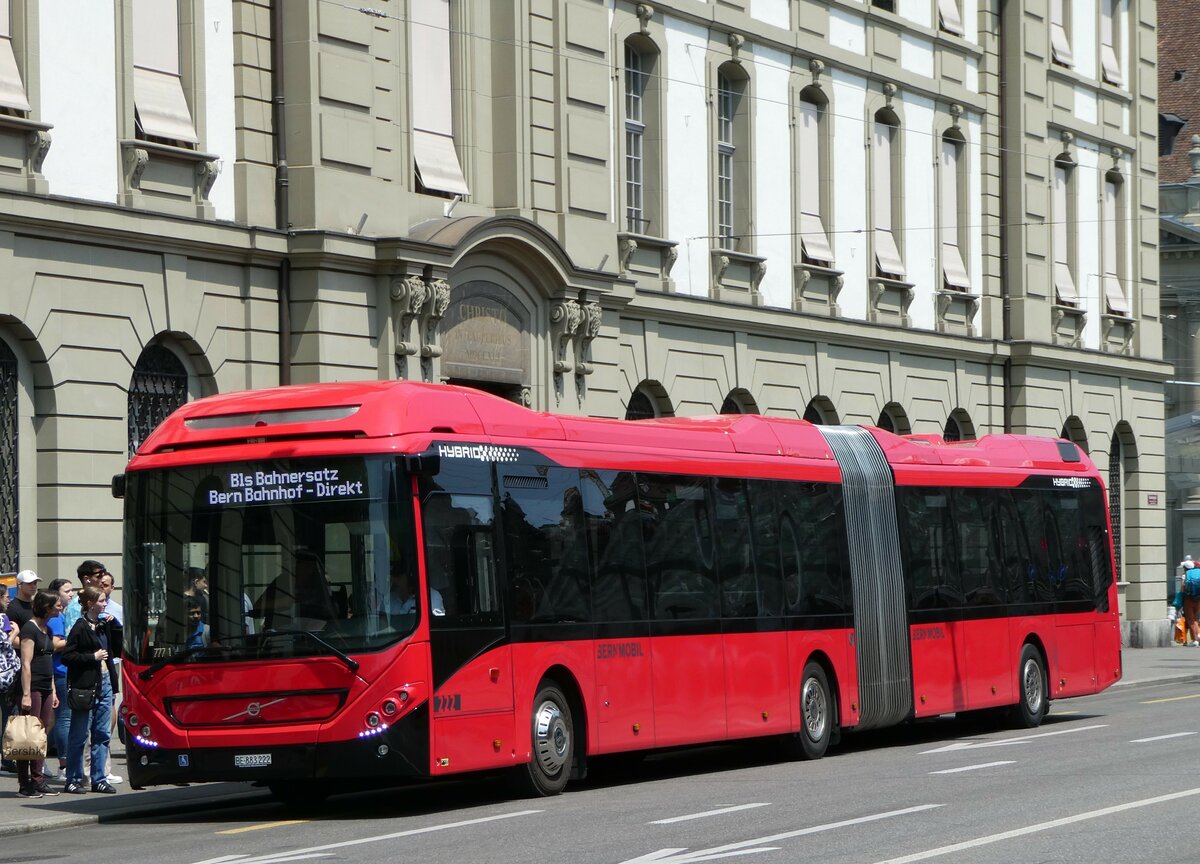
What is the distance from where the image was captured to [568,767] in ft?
53.5

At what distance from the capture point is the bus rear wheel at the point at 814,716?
19812 mm

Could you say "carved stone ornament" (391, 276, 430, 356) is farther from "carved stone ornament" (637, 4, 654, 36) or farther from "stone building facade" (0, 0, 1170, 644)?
"carved stone ornament" (637, 4, 654, 36)

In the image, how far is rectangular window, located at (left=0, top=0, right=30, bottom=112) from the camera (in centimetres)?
1995

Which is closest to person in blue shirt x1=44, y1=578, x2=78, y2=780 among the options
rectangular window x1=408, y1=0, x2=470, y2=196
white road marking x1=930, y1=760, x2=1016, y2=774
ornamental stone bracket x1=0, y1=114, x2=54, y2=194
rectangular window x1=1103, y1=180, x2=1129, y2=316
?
ornamental stone bracket x1=0, y1=114, x2=54, y2=194

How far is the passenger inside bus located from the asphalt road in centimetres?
135

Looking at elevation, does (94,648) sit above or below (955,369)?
below

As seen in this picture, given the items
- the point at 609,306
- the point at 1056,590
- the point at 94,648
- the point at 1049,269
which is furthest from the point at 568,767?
the point at 1049,269

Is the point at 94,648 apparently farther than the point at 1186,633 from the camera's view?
No

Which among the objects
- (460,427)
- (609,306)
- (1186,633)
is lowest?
(1186,633)

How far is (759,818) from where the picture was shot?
13602 millimetres

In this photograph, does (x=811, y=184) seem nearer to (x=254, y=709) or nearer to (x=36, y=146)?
(x=36, y=146)

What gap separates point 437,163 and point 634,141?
4760 mm

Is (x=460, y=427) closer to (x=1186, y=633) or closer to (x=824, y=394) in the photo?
(x=824, y=394)

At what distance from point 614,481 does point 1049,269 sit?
24.6 metres
